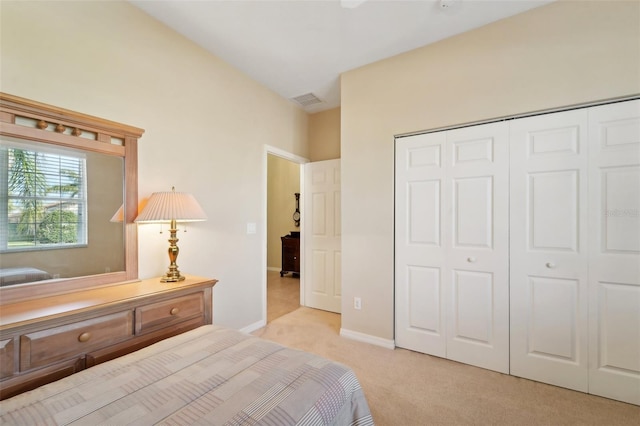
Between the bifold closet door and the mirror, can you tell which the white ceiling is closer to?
the bifold closet door

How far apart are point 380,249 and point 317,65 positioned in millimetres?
1982

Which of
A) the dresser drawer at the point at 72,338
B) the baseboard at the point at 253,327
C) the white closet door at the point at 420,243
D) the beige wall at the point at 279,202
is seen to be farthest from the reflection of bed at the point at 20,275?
the beige wall at the point at 279,202

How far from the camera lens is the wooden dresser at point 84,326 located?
1.17m

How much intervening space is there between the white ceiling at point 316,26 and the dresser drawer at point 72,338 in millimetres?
2198

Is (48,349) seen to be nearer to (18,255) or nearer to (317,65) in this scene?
(18,255)

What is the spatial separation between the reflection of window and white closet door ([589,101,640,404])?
346cm

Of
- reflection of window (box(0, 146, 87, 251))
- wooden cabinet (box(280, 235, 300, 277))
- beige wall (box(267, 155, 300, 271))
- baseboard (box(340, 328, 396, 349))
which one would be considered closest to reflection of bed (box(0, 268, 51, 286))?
reflection of window (box(0, 146, 87, 251))

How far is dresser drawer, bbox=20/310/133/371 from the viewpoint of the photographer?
3.96 feet

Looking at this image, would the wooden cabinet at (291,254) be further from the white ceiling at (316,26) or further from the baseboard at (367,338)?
the white ceiling at (316,26)

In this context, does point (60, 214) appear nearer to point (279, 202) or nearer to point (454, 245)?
point (454, 245)

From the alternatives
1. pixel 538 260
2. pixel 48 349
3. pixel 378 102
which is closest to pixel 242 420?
pixel 48 349

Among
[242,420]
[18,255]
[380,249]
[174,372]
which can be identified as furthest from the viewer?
[380,249]

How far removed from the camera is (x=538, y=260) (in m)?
2.08

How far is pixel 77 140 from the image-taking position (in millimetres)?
1756
